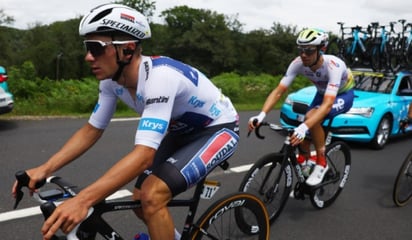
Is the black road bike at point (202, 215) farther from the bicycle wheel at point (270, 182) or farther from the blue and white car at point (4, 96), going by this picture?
the blue and white car at point (4, 96)

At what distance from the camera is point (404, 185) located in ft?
15.9

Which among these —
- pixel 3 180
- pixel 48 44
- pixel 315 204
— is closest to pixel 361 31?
pixel 315 204

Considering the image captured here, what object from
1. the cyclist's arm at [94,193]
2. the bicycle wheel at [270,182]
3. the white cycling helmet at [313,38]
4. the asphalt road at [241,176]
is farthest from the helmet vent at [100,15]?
the white cycling helmet at [313,38]

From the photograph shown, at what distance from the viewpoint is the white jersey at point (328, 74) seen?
13.2 feet

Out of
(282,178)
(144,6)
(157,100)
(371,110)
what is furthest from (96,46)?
(144,6)

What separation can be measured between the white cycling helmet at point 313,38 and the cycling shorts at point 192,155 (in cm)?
168

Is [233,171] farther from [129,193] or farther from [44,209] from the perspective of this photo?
[44,209]

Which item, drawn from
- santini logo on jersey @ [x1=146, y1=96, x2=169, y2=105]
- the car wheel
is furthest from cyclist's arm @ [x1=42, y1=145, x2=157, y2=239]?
the car wheel

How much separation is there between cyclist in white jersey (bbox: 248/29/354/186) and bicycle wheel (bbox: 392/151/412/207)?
98cm

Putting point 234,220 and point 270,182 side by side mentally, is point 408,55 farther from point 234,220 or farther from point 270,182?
point 234,220

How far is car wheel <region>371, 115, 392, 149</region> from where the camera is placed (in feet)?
25.6

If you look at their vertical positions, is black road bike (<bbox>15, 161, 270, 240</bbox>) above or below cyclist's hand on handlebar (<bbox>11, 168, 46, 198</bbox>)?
below

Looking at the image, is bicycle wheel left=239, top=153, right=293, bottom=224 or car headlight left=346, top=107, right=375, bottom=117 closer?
bicycle wheel left=239, top=153, right=293, bottom=224

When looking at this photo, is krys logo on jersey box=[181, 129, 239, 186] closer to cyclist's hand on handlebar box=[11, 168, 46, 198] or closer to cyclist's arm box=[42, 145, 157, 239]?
cyclist's arm box=[42, 145, 157, 239]
